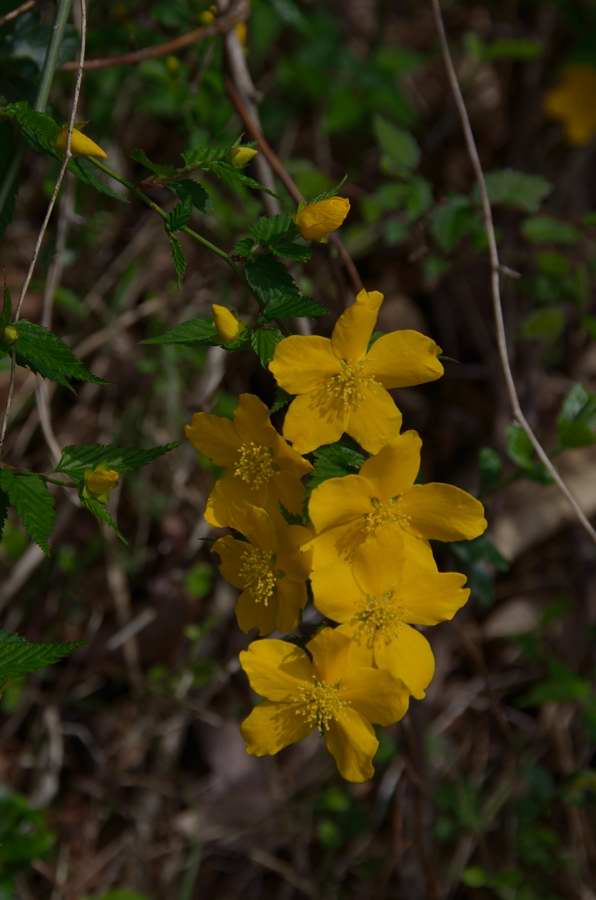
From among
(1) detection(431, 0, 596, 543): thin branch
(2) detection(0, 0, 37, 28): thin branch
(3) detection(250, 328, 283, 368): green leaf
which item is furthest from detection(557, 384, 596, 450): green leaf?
(2) detection(0, 0, 37, 28): thin branch

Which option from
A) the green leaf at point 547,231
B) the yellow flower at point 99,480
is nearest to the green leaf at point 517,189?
the green leaf at point 547,231

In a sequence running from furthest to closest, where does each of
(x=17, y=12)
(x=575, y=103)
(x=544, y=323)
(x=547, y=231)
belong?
1. (x=575, y=103)
2. (x=544, y=323)
3. (x=547, y=231)
4. (x=17, y=12)

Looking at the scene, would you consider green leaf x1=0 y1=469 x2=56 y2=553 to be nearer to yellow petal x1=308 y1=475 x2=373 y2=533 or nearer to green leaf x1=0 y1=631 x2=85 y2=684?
green leaf x1=0 y1=631 x2=85 y2=684

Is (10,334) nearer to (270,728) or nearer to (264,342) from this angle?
(264,342)

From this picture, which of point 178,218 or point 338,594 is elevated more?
point 178,218

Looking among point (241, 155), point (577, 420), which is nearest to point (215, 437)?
point (241, 155)

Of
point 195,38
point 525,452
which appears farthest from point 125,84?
point 525,452

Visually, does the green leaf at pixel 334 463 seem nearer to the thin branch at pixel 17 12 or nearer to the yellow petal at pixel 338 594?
the yellow petal at pixel 338 594
